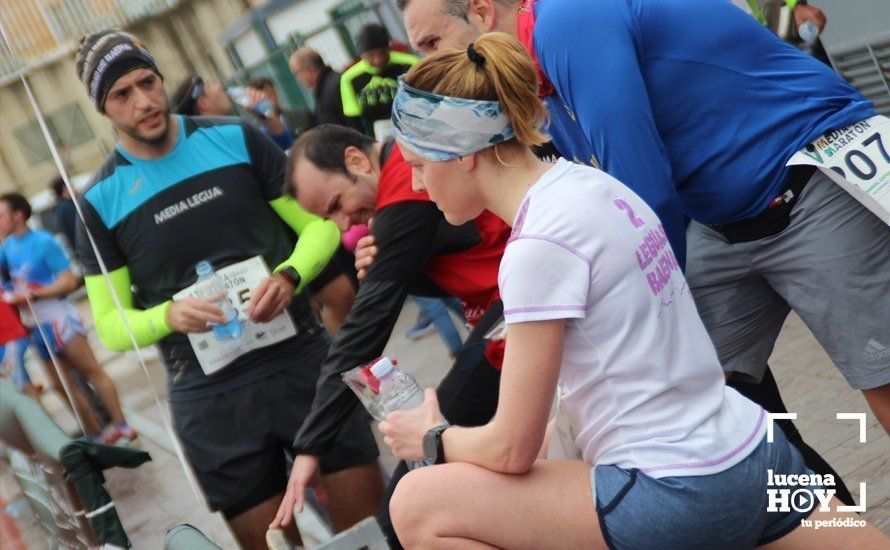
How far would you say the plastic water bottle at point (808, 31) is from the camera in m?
6.60

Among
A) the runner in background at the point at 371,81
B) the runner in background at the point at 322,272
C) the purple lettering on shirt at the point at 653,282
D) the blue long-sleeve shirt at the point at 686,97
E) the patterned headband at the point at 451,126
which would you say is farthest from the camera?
the runner in background at the point at 371,81

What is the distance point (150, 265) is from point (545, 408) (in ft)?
5.76

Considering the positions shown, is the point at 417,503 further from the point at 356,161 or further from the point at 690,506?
the point at 356,161

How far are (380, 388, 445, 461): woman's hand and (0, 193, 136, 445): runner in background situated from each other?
0.55 meters

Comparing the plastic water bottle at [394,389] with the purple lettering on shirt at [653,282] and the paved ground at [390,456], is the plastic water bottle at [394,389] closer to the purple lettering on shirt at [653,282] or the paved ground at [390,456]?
the paved ground at [390,456]

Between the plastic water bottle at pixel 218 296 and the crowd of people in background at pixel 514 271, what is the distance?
36 millimetres

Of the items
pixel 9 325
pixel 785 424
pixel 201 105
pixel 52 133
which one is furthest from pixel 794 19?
pixel 9 325

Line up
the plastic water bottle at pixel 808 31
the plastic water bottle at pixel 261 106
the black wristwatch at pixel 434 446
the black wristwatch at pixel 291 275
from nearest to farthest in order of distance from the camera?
the black wristwatch at pixel 434 446
the black wristwatch at pixel 291 275
the plastic water bottle at pixel 808 31
the plastic water bottle at pixel 261 106

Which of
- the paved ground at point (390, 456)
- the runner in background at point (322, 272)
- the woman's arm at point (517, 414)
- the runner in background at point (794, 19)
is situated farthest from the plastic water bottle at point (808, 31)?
the woman's arm at point (517, 414)

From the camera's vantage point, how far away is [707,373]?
86.4 inches

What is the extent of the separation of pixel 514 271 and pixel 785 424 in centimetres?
136

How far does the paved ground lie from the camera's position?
2.44m

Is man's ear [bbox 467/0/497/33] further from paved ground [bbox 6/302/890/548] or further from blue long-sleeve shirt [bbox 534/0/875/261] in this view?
paved ground [bbox 6/302/890/548]

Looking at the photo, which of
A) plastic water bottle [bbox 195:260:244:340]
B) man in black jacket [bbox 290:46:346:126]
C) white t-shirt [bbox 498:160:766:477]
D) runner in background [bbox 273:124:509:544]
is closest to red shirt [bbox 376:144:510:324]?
runner in background [bbox 273:124:509:544]
